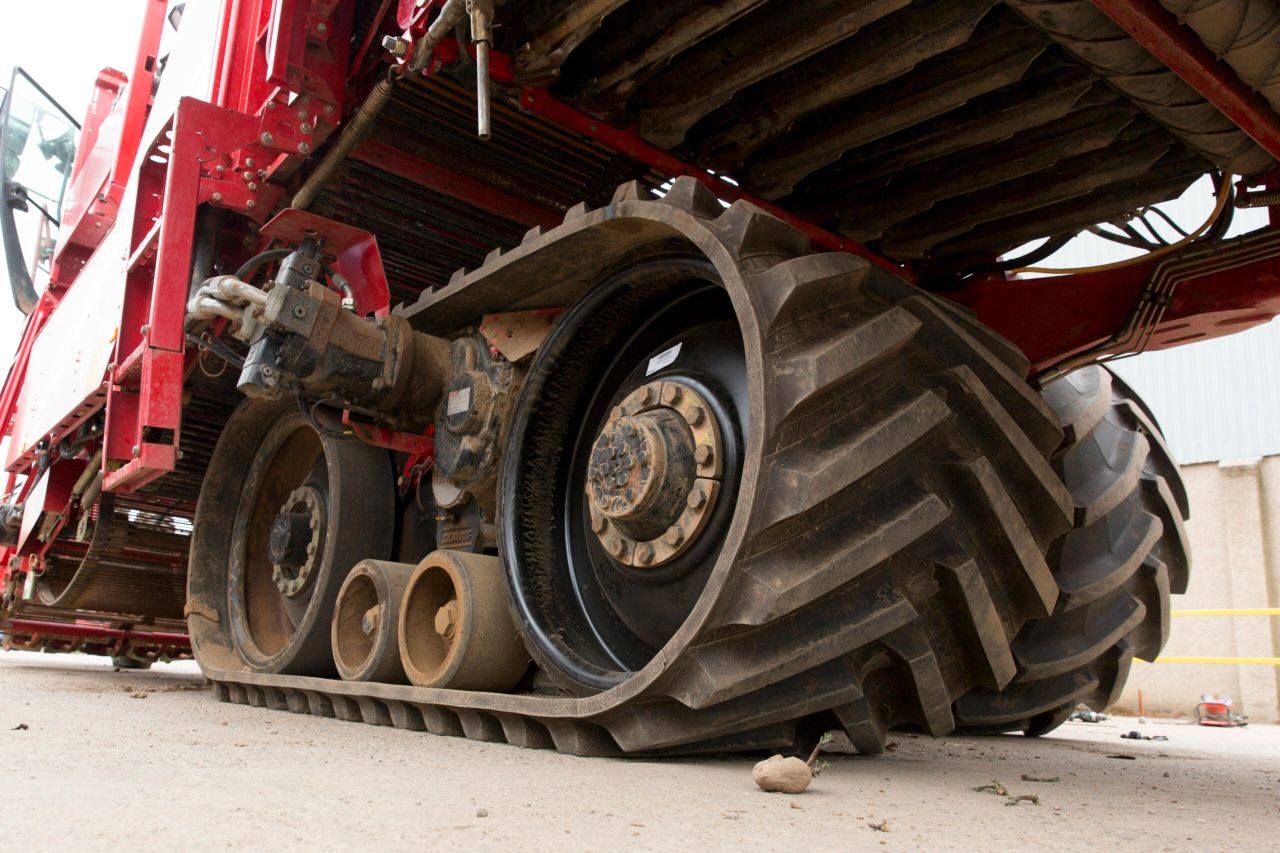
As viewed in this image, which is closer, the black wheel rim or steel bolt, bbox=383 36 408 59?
the black wheel rim

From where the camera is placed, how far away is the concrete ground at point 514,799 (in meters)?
1.24

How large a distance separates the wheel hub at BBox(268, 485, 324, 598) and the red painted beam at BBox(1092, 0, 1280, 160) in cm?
300

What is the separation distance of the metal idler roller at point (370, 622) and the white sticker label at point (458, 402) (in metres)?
0.49

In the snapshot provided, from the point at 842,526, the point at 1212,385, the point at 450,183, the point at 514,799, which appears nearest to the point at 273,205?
the point at 450,183

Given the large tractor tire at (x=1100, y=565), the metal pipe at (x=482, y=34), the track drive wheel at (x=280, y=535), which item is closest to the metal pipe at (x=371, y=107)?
the metal pipe at (x=482, y=34)

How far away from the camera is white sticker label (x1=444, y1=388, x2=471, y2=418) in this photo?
298 cm

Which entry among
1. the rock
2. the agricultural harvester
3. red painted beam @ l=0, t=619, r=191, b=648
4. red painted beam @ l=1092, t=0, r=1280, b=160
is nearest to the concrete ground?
the rock

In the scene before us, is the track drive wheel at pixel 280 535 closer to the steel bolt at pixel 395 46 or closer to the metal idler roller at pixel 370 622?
the metal idler roller at pixel 370 622

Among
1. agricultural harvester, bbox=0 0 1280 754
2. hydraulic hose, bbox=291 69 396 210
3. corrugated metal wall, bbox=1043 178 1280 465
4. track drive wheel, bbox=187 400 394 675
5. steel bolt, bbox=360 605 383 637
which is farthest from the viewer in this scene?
corrugated metal wall, bbox=1043 178 1280 465

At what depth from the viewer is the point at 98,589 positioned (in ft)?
18.1

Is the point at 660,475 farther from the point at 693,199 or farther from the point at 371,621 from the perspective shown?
the point at 371,621

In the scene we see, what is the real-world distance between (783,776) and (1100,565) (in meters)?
1.79

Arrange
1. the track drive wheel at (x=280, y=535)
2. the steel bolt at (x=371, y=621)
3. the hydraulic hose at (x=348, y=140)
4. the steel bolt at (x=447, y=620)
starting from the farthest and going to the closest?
the track drive wheel at (x=280, y=535) → the steel bolt at (x=371, y=621) → the hydraulic hose at (x=348, y=140) → the steel bolt at (x=447, y=620)

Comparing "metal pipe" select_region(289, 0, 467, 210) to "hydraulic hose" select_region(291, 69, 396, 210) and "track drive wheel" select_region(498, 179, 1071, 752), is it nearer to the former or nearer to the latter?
"hydraulic hose" select_region(291, 69, 396, 210)
